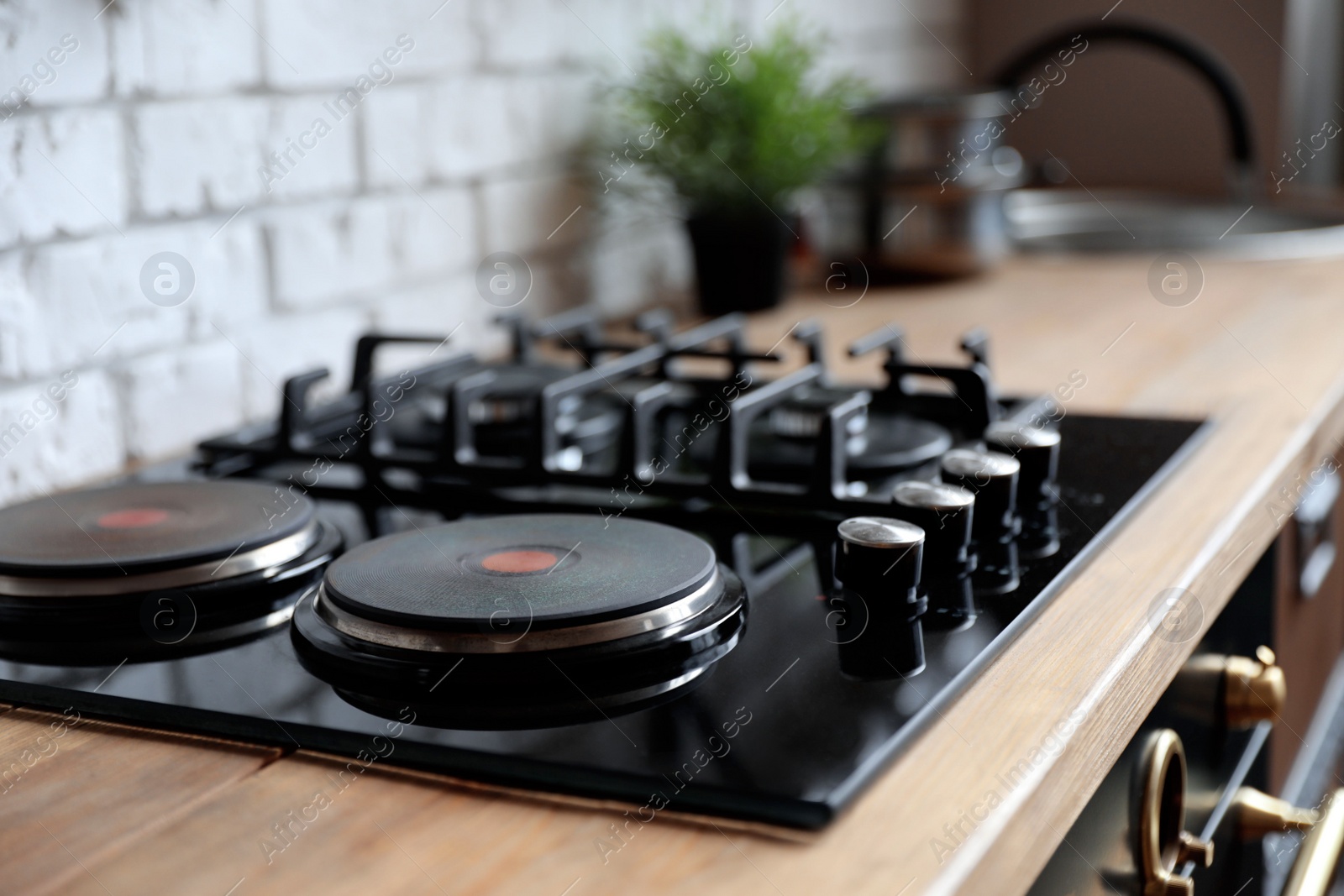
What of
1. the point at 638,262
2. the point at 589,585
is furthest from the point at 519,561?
the point at 638,262

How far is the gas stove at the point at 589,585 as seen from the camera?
50 centimetres

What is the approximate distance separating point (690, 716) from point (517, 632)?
0.26ft

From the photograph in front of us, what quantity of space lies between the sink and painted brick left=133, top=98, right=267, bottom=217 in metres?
1.03

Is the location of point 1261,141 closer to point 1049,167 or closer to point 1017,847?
point 1049,167

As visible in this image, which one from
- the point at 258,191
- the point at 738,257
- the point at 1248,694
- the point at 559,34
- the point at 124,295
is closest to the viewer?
the point at 1248,694

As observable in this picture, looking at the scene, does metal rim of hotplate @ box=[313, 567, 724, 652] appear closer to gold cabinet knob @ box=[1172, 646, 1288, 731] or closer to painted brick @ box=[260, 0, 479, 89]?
gold cabinet knob @ box=[1172, 646, 1288, 731]

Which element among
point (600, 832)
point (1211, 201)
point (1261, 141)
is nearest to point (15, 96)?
point (600, 832)

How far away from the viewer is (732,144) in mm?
1476

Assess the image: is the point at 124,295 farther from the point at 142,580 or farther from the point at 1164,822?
the point at 1164,822

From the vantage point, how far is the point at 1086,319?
4.78 feet

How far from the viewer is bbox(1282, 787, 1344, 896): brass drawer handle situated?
89 cm

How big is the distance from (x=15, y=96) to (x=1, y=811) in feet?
1.85

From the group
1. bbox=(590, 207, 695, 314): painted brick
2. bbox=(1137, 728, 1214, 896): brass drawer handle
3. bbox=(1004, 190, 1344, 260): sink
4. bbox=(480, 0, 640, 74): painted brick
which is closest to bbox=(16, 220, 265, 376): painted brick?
bbox=(480, 0, 640, 74): painted brick

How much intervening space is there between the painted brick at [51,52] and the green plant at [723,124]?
0.65 m
